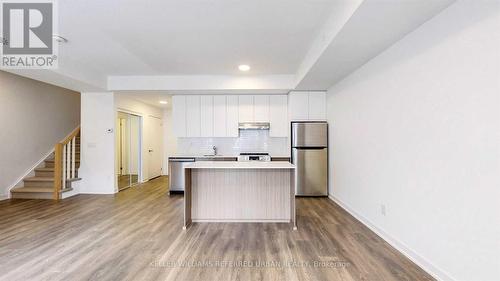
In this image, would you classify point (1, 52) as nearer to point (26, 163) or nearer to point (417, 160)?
point (26, 163)

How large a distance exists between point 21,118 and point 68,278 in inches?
195

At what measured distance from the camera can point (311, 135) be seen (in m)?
4.98

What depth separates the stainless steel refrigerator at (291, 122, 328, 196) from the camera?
4949mm

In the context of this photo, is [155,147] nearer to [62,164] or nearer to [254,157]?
[62,164]

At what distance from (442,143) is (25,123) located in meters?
7.48

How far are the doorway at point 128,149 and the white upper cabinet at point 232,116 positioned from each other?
2.78 m

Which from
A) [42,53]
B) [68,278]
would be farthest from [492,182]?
[42,53]

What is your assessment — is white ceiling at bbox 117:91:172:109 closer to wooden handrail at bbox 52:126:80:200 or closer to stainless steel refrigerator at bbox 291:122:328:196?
wooden handrail at bbox 52:126:80:200

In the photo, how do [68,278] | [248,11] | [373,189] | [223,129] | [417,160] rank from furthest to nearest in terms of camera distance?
[223,129]
[373,189]
[248,11]
[417,160]
[68,278]

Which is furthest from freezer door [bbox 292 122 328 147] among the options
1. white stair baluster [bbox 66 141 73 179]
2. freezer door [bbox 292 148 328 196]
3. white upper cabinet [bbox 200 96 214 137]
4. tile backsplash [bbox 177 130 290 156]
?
white stair baluster [bbox 66 141 73 179]

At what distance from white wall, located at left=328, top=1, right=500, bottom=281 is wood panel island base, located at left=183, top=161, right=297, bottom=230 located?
50.8 inches

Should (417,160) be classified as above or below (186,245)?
above

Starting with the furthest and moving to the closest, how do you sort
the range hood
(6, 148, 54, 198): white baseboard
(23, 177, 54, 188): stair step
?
the range hood < (23, 177, 54, 188): stair step < (6, 148, 54, 198): white baseboard

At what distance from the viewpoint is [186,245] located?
2693 millimetres
